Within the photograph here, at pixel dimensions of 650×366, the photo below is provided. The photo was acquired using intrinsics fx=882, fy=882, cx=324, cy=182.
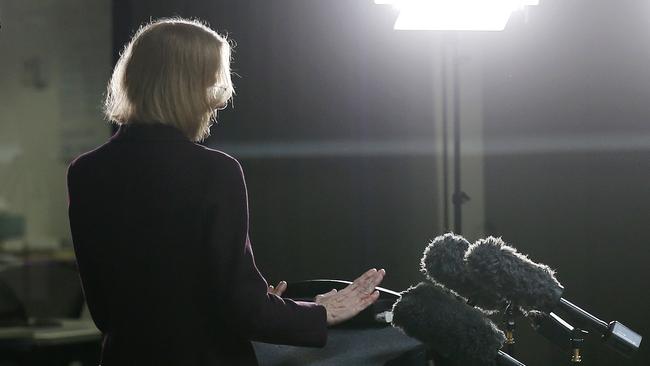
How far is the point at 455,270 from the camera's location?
1115 mm

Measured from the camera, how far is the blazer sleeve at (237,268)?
1074 millimetres

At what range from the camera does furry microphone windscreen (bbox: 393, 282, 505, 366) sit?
3.60ft

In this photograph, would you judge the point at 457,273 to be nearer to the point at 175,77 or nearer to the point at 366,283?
the point at 366,283

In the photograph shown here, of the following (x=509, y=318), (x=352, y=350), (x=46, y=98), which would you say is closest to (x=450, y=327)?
(x=509, y=318)

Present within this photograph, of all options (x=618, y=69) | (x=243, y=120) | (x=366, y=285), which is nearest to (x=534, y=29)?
(x=618, y=69)

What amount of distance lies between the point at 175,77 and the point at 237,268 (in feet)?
0.85

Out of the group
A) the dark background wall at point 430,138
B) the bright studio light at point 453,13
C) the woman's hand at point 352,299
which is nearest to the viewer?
the woman's hand at point 352,299

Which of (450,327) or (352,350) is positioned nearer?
(450,327)

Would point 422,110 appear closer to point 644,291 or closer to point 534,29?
point 534,29

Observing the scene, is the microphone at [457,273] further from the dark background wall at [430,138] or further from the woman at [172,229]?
the dark background wall at [430,138]

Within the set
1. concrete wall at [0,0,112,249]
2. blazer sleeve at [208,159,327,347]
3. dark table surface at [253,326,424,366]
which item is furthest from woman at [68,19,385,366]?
concrete wall at [0,0,112,249]

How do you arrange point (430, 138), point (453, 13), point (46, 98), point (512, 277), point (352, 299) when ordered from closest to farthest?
point (512, 277) < point (352, 299) < point (453, 13) < point (46, 98) < point (430, 138)

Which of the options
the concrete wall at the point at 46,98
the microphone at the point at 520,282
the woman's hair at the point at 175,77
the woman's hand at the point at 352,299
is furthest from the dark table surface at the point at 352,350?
the concrete wall at the point at 46,98

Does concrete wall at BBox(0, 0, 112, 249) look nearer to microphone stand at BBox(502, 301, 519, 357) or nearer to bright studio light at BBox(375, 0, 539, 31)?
bright studio light at BBox(375, 0, 539, 31)
